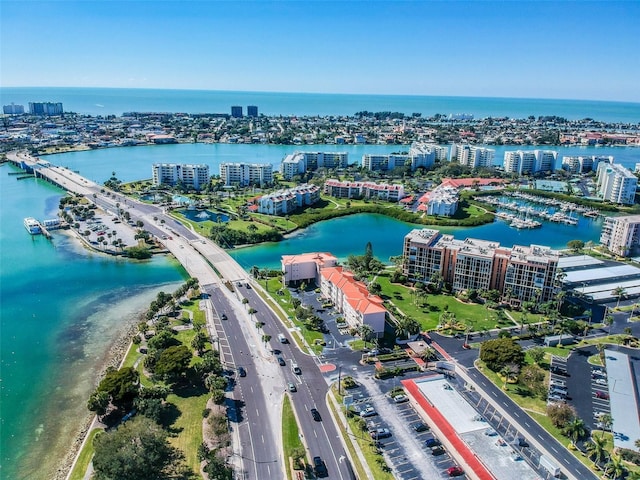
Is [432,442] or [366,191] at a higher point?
[366,191]

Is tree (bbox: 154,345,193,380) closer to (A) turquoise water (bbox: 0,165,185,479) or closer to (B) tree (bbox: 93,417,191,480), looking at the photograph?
(B) tree (bbox: 93,417,191,480)

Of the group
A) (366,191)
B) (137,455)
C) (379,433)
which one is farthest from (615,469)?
(366,191)

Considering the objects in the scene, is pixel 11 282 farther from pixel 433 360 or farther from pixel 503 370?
pixel 503 370

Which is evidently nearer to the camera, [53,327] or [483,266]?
[53,327]

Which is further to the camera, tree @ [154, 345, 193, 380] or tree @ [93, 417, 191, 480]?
tree @ [154, 345, 193, 380]

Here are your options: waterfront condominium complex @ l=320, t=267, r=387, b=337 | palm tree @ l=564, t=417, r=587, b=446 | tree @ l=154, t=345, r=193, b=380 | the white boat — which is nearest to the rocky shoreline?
tree @ l=154, t=345, r=193, b=380

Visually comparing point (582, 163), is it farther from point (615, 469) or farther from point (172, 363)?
point (172, 363)

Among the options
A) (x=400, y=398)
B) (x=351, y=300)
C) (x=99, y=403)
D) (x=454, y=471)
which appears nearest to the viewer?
(x=454, y=471)

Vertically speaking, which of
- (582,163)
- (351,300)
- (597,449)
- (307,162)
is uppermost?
(582,163)

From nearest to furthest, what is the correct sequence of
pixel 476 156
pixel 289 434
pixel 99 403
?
pixel 289 434 < pixel 99 403 < pixel 476 156
